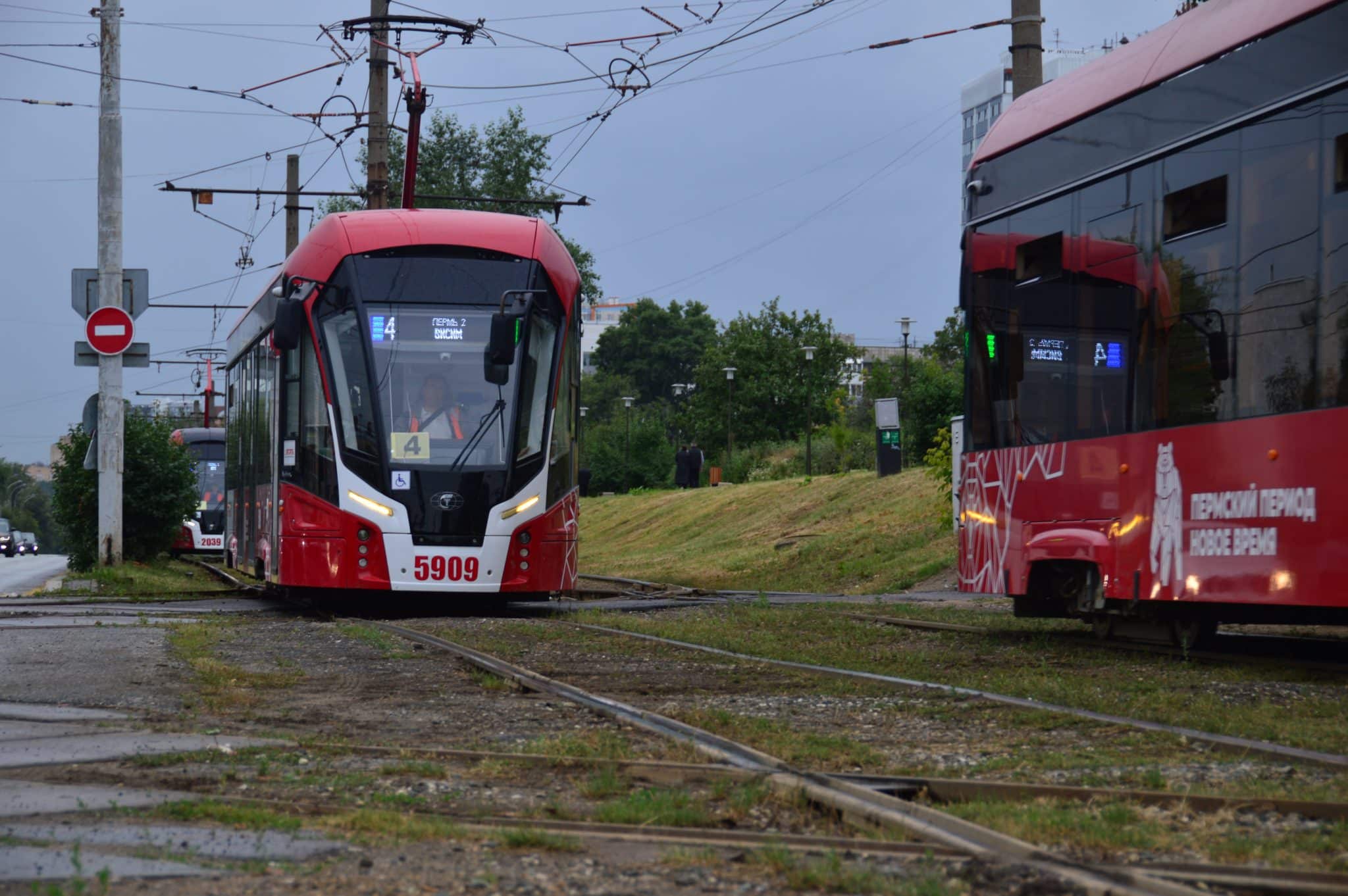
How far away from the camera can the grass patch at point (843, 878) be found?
3.68 metres

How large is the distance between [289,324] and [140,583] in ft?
22.7

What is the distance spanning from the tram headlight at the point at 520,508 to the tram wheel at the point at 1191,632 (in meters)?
6.04

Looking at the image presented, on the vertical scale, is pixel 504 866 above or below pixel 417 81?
below

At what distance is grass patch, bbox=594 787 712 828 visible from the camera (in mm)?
4602

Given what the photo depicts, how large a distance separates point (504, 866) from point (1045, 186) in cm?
838

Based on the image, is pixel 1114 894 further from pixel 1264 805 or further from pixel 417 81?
pixel 417 81

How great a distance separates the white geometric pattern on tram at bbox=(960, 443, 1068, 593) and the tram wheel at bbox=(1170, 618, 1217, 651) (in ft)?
4.16

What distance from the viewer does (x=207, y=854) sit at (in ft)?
13.5

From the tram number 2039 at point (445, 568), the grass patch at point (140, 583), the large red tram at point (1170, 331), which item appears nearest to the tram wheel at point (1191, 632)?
the large red tram at point (1170, 331)

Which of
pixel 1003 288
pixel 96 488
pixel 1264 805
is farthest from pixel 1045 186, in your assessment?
pixel 96 488

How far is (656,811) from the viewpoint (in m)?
4.70

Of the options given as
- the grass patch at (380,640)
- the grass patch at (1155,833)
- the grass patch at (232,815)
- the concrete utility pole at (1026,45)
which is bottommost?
the grass patch at (380,640)

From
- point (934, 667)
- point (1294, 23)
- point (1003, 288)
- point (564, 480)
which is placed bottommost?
point (934, 667)

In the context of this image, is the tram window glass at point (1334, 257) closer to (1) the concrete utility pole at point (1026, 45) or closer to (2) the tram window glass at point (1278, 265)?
(2) the tram window glass at point (1278, 265)
